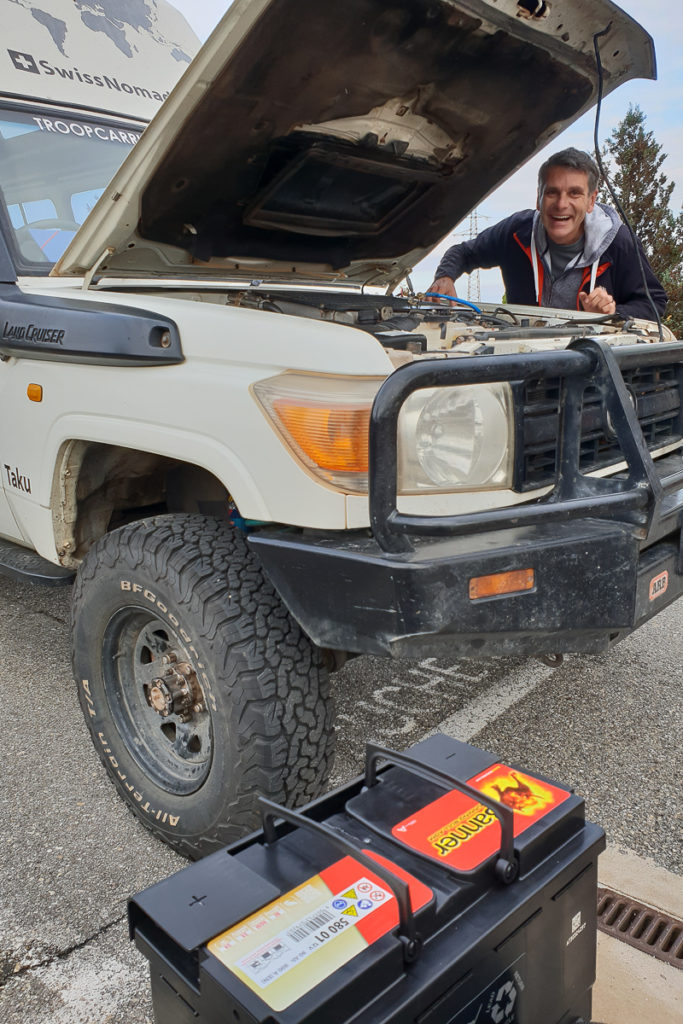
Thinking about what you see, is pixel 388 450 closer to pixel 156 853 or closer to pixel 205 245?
pixel 156 853

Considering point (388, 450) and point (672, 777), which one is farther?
point (672, 777)

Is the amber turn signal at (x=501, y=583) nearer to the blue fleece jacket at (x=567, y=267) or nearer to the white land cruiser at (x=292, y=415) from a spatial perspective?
the white land cruiser at (x=292, y=415)

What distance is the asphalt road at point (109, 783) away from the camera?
1.88 m

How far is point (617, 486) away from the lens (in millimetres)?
1907

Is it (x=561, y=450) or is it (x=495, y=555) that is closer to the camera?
(x=495, y=555)

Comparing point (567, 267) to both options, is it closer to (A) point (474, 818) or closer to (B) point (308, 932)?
(A) point (474, 818)

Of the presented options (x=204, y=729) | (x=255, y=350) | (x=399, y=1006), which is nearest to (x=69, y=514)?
(x=204, y=729)

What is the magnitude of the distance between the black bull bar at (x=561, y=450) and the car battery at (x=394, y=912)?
0.48 m

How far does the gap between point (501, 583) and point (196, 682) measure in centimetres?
90

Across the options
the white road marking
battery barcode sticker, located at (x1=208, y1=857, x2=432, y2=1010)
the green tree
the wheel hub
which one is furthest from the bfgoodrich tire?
the green tree

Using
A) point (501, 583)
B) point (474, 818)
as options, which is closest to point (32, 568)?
point (501, 583)

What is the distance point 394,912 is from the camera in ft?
4.15

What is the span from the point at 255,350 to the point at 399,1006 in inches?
51.4

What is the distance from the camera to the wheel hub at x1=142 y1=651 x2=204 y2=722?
217 cm
